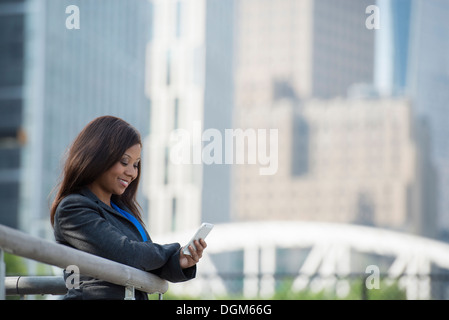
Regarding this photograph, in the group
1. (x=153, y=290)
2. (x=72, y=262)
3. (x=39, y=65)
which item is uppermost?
Result: (x=39, y=65)

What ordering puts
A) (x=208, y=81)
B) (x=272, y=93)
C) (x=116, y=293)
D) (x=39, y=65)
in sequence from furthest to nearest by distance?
(x=272, y=93) → (x=208, y=81) → (x=39, y=65) → (x=116, y=293)

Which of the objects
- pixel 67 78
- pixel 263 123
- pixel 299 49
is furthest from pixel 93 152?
pixel 299 49

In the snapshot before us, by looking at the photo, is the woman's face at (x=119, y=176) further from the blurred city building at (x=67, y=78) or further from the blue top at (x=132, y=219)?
the blurred city building at (x=67, y=78)

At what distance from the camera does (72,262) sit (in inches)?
87.0

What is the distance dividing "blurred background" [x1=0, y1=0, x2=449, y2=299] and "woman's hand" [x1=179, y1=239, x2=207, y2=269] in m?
0.63

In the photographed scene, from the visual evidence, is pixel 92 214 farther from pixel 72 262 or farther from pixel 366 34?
pixel 366 34

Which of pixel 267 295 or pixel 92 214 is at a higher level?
pixel 92 214

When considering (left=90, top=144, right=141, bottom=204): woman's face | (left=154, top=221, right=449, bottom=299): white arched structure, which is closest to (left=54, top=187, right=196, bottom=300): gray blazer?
(left=90, top=144, right=141, bottom=204): woman's face

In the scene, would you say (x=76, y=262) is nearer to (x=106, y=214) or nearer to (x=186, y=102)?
(x=106, y=214)

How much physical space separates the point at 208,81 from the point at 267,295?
91611mm

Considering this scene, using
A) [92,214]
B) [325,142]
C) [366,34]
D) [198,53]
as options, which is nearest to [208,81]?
[198,53]

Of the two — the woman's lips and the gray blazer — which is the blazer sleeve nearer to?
the gray blazer

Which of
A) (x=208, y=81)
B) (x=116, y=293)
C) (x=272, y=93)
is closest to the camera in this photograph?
(x=116, y=293)
